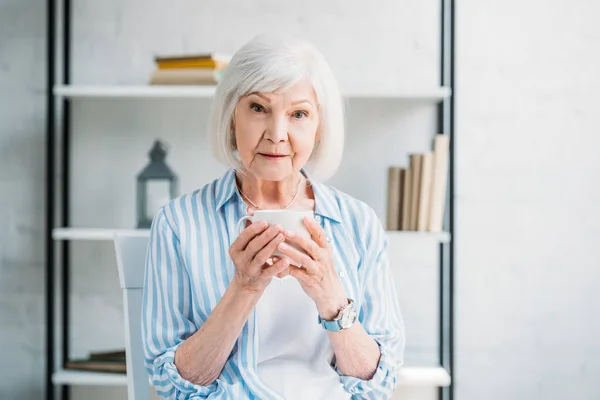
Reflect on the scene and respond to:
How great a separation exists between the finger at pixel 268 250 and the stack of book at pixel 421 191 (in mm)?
996

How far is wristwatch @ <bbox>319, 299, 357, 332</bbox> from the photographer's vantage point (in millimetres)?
1237

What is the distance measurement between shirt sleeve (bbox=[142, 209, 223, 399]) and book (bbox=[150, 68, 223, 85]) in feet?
2.75

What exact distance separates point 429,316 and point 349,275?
1.06m

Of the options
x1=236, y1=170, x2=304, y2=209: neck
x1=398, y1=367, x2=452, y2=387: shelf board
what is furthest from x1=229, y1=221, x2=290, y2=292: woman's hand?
x1=398, y1=367, x2=452, y2=387: shelf board

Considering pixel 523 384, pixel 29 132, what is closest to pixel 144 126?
pixel 29 132

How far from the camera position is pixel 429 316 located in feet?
A: 7.72

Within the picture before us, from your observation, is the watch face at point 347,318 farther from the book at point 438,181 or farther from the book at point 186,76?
the book at point 186,76

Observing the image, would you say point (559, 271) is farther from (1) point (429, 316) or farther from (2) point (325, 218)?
(2) point (325, 218)

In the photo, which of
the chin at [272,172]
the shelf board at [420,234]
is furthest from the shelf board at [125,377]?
the chin at [272,172]

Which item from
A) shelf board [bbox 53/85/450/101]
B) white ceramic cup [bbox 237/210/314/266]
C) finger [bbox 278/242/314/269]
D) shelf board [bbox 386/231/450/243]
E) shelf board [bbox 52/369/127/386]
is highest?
shelf board [bbox 53/85/450/101]

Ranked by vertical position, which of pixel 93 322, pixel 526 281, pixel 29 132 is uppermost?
pixel 29 132

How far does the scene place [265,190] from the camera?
1.42m

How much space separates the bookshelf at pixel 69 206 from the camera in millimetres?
2090

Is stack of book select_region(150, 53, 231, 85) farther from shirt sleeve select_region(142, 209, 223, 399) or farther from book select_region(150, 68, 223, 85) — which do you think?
shirt sleeve select_region(142, 209, 223, 399)
